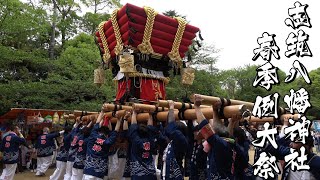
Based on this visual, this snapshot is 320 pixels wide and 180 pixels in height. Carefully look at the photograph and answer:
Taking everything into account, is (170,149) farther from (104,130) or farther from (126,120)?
(104,130)

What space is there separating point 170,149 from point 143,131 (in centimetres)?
67

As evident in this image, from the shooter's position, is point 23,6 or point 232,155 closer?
point 232,155

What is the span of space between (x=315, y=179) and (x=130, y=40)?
3.76m

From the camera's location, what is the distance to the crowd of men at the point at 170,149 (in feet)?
10.6

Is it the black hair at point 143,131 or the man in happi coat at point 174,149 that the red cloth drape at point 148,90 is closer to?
the black hair at point 143,131

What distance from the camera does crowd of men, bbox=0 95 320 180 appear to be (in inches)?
128

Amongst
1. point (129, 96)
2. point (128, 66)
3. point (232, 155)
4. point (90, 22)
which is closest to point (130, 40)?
point (128, 66)

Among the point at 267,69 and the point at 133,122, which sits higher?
the point at 267,69

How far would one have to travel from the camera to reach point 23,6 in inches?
448

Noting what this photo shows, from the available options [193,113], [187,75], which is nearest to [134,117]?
[193,113]

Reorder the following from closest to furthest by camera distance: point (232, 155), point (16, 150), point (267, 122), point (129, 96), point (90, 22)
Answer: point (232, 155), point (267, 122), point (129, 96), point (16, 150), point (90, 22)

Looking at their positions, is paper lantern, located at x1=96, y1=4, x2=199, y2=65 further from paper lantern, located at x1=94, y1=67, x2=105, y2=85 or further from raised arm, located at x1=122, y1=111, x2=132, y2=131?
raised arm, located at x1=122, y1=111, x2=132, y2=131

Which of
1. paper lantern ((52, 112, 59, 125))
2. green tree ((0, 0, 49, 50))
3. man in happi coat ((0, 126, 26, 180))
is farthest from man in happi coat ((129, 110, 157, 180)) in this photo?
green tree ((0, 0, 49, 50))

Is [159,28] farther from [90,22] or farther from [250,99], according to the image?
[250,99]
